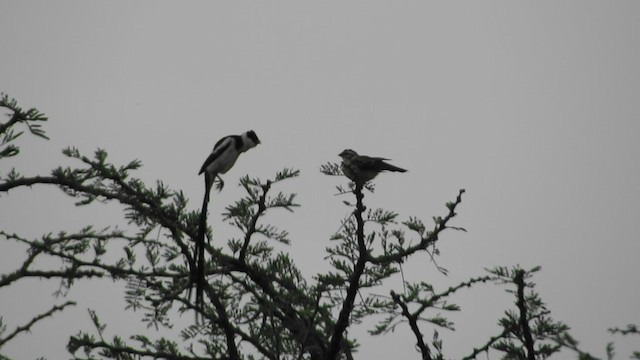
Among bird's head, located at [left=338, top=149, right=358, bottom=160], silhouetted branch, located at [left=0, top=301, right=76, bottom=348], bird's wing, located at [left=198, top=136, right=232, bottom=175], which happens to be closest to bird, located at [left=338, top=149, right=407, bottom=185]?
bird's head, located at [left=338, top=149, right=358, bottom=160]

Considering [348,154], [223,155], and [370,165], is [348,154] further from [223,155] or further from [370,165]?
[223,155]

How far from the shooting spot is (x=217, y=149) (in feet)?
21.8

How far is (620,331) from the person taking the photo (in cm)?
362

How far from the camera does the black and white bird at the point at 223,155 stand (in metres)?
6.50

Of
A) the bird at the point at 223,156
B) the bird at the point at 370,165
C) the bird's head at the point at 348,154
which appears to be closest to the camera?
the bird at the point at 223,156

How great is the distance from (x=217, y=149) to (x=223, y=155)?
0.31 ft

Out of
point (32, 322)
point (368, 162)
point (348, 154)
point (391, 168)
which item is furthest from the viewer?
point (348, 154)

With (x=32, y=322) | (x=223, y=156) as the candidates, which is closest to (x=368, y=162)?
(x=223, y=156)

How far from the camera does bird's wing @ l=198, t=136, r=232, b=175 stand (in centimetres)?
648

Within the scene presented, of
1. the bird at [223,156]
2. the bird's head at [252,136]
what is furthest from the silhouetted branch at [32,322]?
the bird's head at [252,136]

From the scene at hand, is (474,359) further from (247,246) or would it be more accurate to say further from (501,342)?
(247,246)

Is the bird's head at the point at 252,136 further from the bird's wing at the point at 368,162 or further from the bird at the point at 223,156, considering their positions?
the bird's wing at the point at 368,162

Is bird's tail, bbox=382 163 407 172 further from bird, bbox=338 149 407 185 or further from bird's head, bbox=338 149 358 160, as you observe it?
bird's head, bbox=338 149 358 160

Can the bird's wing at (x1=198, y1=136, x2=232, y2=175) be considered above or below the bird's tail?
below
